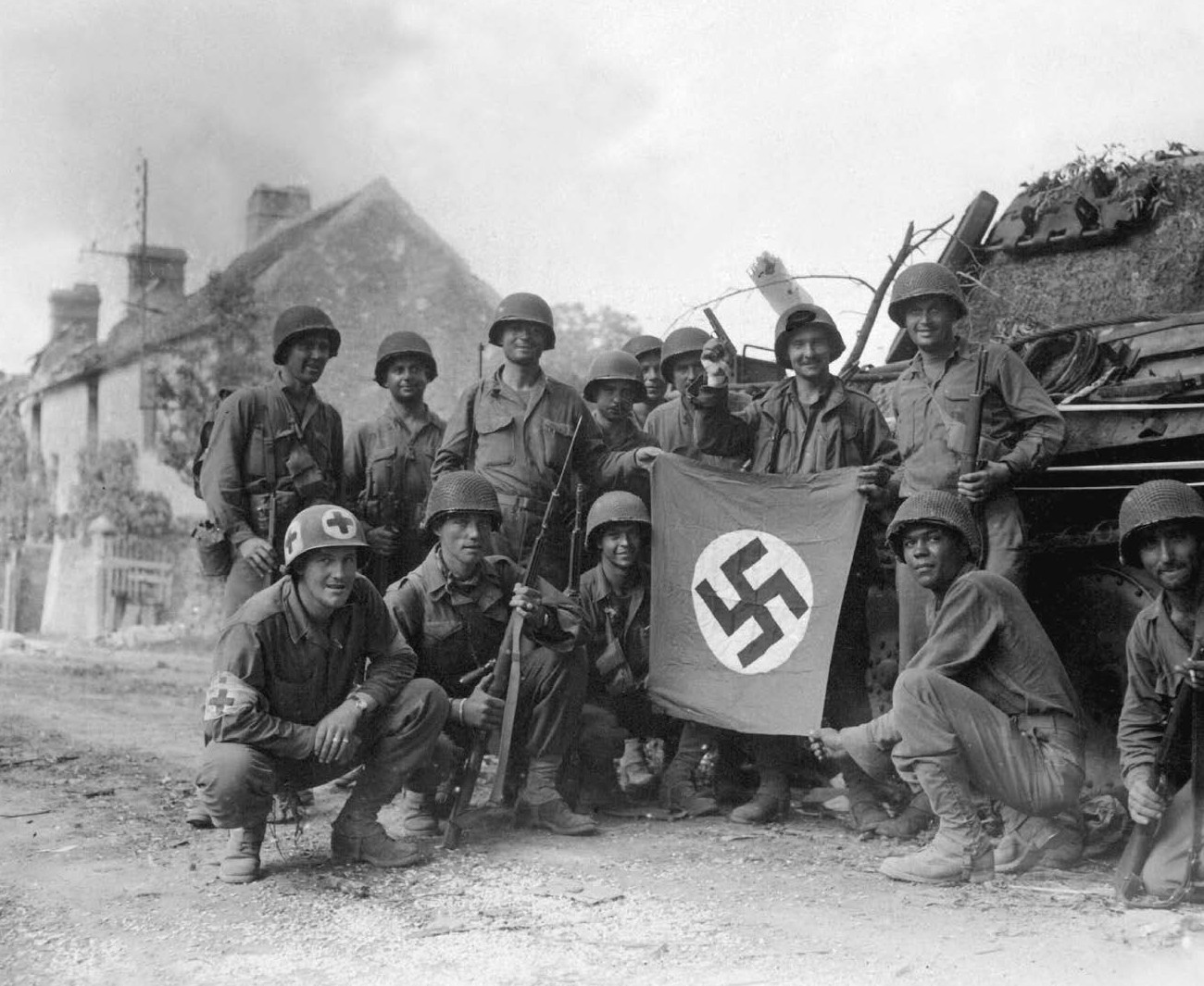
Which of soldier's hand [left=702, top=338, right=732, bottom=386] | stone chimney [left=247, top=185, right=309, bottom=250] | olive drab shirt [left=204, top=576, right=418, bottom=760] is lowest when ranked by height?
olive drab shirt [left=204, top=576, right=418, bottom=760]

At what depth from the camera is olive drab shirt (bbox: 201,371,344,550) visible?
6.45 meters

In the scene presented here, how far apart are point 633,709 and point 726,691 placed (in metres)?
0.53

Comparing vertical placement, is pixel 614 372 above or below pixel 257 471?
above

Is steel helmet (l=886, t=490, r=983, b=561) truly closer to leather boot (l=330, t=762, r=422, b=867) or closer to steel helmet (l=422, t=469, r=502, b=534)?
steel helmet (l=422, t=469, r=502, b=534)

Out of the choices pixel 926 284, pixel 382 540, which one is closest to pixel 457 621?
pixel 382 540

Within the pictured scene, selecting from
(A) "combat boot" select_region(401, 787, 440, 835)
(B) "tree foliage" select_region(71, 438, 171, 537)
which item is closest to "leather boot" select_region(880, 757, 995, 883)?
(A) "combat boot" select_region(401, 787, 440, 835)

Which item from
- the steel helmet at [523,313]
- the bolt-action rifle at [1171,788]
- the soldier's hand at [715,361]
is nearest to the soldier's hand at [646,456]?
the soldier's hand at [715,361]

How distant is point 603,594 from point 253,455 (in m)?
1.77

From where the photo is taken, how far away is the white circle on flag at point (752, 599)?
6211 millimetres

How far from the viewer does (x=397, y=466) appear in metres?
7.35

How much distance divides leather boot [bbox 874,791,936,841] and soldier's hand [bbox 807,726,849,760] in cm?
34

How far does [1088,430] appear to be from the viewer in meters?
5.92

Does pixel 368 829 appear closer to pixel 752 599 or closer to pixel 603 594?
pixel 603 594

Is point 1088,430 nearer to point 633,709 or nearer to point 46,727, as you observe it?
point 633,709
